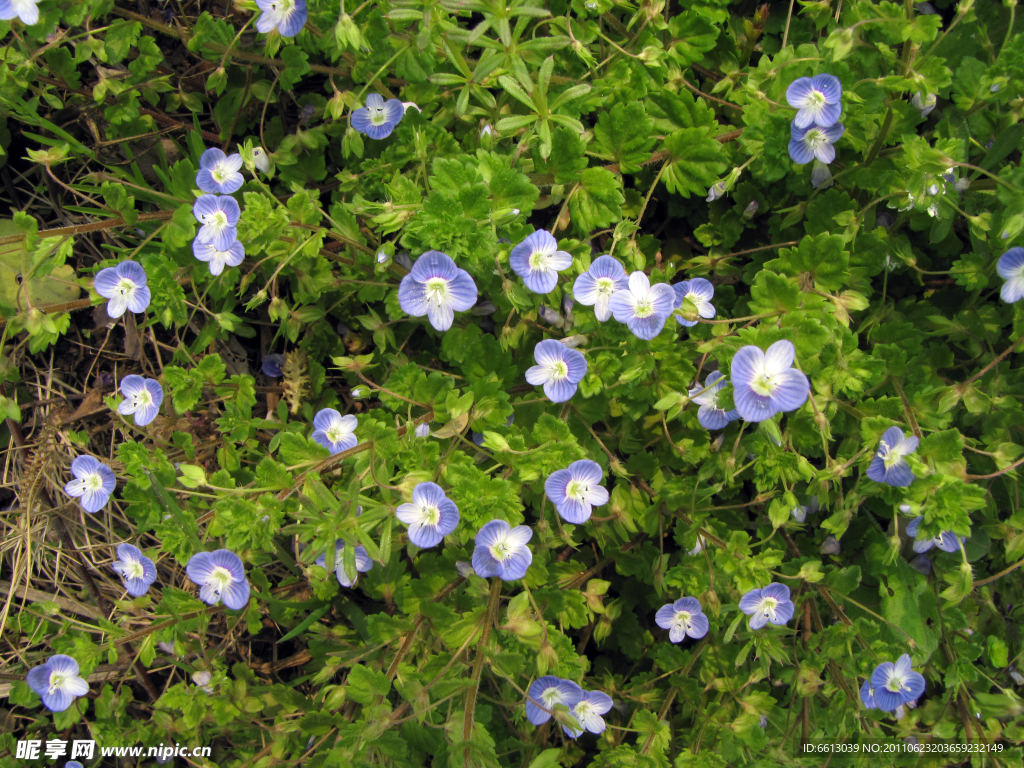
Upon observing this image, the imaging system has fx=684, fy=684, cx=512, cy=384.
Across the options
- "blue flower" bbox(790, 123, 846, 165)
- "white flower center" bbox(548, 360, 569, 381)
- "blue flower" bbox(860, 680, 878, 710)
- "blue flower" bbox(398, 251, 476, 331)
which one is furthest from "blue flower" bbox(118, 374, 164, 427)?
"blue flower" bbox(860, 680, 878, 710)

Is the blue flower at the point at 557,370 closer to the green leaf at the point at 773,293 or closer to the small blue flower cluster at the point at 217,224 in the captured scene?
the green leaf at the point at 773,293

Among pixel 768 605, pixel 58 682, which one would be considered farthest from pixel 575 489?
pixel 58 682

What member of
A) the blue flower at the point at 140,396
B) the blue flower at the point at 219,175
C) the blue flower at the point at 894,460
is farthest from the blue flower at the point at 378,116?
the blue flower at the point at 894,460

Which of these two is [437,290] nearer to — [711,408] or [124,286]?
[711,408]

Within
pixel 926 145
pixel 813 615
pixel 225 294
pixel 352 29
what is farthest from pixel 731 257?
pixel 225 294

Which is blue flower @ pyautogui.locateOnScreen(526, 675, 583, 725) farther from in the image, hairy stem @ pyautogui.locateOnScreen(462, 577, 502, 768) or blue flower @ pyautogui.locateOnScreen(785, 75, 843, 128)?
blue flower @ pyautogui.locateOnScreen(785, 75, 843, 128)

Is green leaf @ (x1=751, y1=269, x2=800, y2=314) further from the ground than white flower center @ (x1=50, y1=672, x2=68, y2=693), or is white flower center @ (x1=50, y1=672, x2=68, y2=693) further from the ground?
green leaf @ (x1=751, y1=269, x2=800, y2=314)
